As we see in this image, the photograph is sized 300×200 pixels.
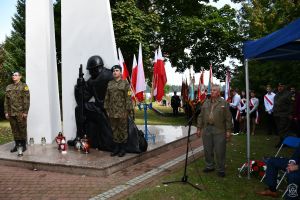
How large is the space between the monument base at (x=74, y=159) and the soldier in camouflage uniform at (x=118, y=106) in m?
0.43

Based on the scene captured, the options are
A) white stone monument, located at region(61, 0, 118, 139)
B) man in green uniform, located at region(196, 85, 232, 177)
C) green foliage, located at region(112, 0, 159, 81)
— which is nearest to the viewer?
man in green uniform, located at region(196, 85, 232, 177)

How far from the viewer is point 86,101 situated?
9.59 meters

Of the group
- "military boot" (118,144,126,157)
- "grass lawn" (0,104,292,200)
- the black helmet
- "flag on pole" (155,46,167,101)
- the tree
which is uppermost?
the tree

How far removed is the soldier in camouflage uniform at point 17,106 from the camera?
9.29m

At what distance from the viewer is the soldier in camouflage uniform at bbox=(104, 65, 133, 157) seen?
841 centimetres

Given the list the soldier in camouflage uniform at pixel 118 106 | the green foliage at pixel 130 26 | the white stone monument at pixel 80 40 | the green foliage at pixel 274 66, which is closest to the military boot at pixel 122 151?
the soldier in camouflage uniform at pixel 118 106

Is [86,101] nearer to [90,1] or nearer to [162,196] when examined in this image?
[90,1]

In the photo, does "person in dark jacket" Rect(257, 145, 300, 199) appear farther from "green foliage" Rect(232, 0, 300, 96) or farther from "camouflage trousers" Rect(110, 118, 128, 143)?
"green foliage" Rect(232, 0, 300, 96)

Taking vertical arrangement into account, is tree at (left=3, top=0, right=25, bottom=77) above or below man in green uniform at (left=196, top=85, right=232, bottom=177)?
above

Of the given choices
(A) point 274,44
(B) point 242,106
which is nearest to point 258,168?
(A) point 274,44

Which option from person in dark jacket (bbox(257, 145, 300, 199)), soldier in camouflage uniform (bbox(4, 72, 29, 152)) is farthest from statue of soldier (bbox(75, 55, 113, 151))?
person in dark jacket (bbox(257, 145, 300, 199))

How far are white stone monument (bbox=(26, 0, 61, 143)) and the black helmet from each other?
75.8 inches

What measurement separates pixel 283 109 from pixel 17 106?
7.39 m

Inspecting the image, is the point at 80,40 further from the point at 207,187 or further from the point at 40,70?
the point at 207,187
